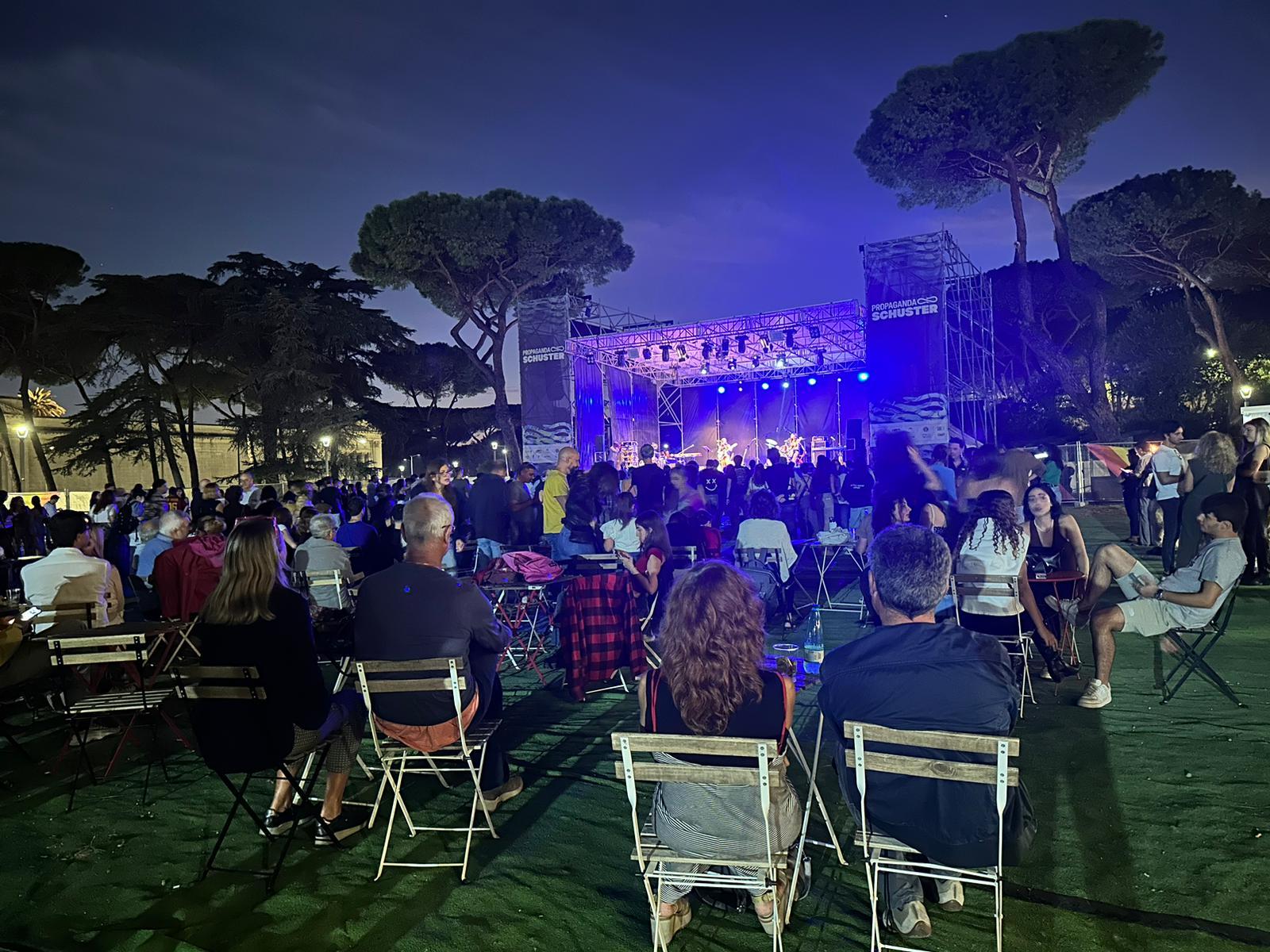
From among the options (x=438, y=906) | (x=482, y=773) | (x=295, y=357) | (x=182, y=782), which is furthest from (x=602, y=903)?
(x=295, y=357)

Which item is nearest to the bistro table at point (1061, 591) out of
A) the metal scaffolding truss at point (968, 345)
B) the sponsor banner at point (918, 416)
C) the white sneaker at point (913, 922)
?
the white sneaker at point (913, 922)

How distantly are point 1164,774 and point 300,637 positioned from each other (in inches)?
134

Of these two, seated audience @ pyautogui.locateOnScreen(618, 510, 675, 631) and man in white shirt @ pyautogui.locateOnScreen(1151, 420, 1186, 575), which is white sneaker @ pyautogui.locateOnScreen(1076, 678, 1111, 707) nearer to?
seated audience @ pyautogui.locateOnScreen(618, 510, 675, 631)

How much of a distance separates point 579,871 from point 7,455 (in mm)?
30103

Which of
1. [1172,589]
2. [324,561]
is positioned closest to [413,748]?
[324,561]

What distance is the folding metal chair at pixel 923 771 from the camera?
175 centimetres

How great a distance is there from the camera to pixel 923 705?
79.0 inches

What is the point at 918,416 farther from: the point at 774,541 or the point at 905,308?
the point at 774,541

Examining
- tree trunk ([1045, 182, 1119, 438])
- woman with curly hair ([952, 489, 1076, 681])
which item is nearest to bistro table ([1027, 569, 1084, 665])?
woman with curly hair ([952, 489, 1076, 681])

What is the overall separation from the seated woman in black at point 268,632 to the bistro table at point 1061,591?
3.70 m

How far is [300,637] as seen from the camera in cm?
264

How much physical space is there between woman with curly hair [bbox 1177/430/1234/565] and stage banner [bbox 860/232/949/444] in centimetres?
769

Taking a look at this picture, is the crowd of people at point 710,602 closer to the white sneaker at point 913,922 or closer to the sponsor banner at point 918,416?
the white sneaker at point 913,922

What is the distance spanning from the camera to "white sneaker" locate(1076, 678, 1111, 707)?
395 centimetres
